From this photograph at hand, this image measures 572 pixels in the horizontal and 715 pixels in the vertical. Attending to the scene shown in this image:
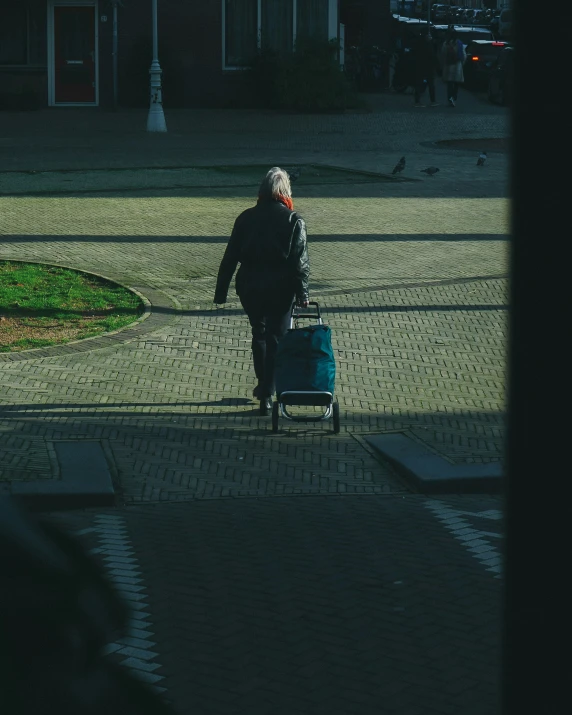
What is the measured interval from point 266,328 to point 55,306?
384cm

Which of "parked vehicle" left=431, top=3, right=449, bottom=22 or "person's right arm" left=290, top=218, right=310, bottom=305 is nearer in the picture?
"person's right arm" left=290, top=218, right=310, bottom=305

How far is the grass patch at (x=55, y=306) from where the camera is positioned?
1077 centimetres

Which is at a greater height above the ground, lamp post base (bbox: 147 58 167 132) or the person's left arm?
lamp post base (bbox: 147 58 167 132)

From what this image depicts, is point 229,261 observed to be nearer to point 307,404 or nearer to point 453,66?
point 307,404

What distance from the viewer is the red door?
34406mm

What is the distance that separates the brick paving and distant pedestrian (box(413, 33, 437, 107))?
1714 cm

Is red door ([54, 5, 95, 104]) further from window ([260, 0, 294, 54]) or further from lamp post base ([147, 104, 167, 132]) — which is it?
lamp post base ([147, 104, 167, 132])

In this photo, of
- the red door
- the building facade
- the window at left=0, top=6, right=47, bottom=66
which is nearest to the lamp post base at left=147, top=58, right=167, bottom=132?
the building facade

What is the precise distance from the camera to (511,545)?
87.0 inches

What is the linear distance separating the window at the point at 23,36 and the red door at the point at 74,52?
454 mm

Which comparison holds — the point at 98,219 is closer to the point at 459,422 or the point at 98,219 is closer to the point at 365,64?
the point at 459,422

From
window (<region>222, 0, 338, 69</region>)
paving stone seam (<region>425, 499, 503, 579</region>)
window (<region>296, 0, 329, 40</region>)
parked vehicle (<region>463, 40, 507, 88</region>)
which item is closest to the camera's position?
paving stone seam (<region>425, 499, 503, 579</region>)

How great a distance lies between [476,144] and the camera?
87.9 ft

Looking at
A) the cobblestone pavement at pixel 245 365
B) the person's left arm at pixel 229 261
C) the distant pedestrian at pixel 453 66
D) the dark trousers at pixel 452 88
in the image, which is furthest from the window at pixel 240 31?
the person's left arm at pixel 229 261
